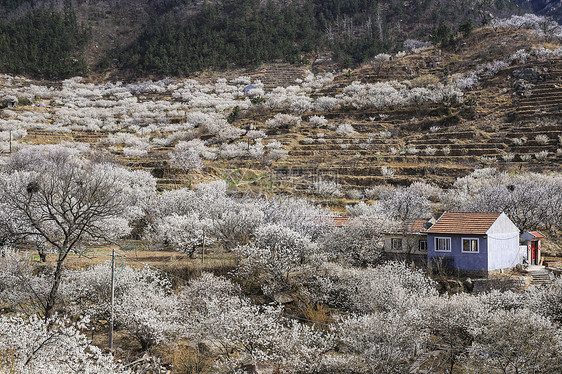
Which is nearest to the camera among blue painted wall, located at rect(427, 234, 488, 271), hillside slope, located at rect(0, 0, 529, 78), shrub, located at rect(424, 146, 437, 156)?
blue painted wall, located at rect(427, 234, 488, 271)

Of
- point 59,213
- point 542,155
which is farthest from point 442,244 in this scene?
point 542,155

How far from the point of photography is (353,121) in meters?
62.0

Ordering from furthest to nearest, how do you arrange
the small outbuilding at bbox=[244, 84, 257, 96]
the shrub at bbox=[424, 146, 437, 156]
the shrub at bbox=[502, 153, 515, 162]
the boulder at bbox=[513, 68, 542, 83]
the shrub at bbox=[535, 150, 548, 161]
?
the small outbuilding at bbox=[244, 84, 257, 96]
the boulder at bbox=[513, 68, 542, 83]
the shrub at bbox=[424, 146, 437, 156]
the shrub at bbox=[502, 153, 515, 162]
the shrub at bbox=[535, 150, 548, 161]

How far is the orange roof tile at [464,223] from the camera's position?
74.0 ft

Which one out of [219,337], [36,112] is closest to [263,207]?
[219,337]

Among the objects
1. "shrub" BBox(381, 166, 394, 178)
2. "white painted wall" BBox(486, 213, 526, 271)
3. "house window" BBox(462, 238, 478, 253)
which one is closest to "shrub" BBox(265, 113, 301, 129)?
"shrub" BBox(381, 166, 394, 178)

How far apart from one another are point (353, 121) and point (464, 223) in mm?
40423

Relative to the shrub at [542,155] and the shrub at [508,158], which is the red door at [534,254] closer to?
the shrub at [508,158]

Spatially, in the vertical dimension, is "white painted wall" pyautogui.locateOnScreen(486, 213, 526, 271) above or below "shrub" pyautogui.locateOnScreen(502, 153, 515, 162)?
below

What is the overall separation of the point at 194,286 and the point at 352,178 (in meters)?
28.2

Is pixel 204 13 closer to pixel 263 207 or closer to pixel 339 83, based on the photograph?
pixel 339 83

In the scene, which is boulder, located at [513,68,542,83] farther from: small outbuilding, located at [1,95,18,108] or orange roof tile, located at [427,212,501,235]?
small outbuilding, located at [1,95,18,108]

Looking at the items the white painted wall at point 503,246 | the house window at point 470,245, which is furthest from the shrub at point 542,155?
the house window at point 470,245

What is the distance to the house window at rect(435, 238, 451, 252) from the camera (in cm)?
2297
